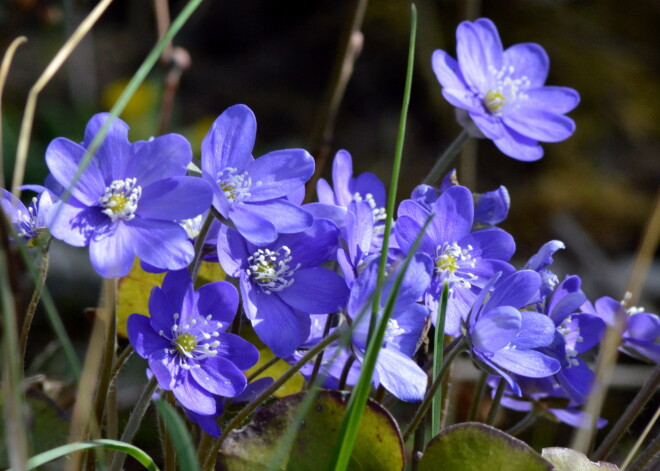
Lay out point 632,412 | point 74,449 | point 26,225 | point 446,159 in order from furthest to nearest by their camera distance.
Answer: point 446,159, point 632,412, point 26,225, point 74,449

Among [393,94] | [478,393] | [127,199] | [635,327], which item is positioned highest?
[127,199]

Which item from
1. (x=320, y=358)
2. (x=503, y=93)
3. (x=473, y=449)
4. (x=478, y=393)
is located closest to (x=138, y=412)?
(x=320, y=358)

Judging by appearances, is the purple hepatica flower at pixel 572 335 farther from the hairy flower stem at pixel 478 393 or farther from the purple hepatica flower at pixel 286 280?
the purple hepatica flower at pixel 286 280

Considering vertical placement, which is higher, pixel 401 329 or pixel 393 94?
pixel 401 329

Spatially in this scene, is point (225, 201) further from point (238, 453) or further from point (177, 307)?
point (238, 453)

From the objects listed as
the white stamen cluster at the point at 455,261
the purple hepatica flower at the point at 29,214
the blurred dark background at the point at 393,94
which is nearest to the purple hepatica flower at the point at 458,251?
the white stamen cluster at the point at 455,261

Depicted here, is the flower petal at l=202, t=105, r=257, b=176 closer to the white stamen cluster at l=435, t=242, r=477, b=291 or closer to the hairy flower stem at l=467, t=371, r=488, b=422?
the white stamen cluster at l=435, t=242, r=477, b=291

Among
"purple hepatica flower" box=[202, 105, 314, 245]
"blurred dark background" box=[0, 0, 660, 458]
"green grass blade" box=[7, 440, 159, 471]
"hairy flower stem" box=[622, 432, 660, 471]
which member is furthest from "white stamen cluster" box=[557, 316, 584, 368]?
"blurred dark background" box=[0, 0, 660, 458]

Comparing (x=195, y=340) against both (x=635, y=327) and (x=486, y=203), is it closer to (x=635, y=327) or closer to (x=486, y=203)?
(x=486, y=203)
